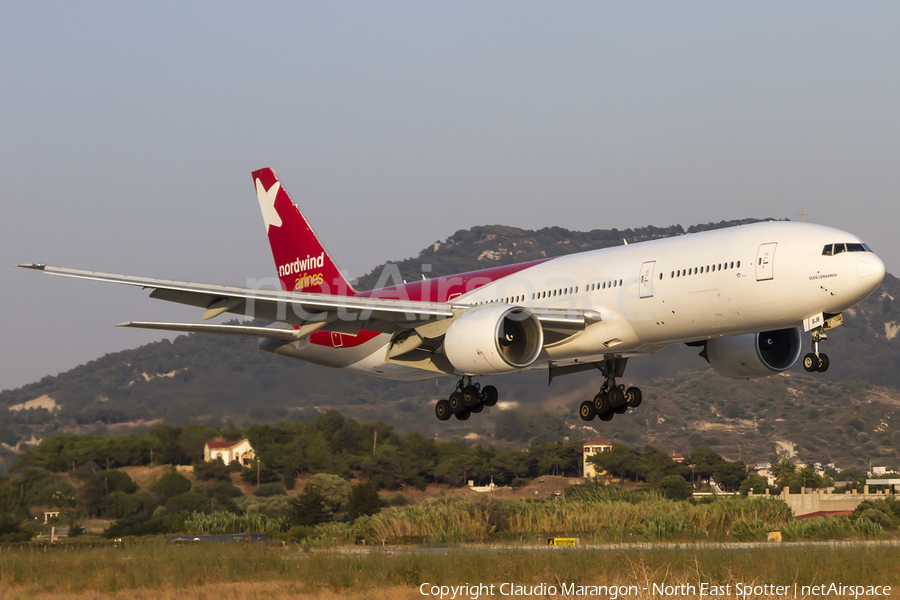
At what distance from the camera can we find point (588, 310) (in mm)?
27375

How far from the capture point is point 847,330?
196375 millimetres

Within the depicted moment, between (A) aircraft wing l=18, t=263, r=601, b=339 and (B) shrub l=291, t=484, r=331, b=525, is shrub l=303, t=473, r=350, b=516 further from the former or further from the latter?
(A) aircraft wing l=18, t=263, r=601, b=339

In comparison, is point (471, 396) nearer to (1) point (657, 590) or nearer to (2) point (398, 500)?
(1) point (657, 590)

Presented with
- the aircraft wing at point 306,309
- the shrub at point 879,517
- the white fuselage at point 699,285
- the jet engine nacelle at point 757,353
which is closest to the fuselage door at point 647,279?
the white fuselage at point 699,285

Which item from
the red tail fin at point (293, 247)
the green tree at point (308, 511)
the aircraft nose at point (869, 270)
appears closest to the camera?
the aircraft nose at point (869, 270)

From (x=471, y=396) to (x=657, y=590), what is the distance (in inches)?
408

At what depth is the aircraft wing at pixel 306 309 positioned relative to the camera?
85.4ft

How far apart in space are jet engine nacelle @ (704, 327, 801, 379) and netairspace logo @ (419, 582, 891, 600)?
708 cm

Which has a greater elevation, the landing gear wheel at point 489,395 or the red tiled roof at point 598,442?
the landing gear wheel at point 489,395

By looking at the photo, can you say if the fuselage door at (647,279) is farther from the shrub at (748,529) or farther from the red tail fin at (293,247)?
the shrub at (748,529)

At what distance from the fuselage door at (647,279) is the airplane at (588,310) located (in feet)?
0.12

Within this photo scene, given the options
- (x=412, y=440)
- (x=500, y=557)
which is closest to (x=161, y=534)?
(x=412, y=440)

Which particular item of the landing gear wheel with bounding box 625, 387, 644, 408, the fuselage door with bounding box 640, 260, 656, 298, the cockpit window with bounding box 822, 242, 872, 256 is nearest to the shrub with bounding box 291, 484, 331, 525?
the landing gear wheel with bounding box 625, 387, 644, 408

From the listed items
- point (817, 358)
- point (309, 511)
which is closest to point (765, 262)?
point (817, 358)
